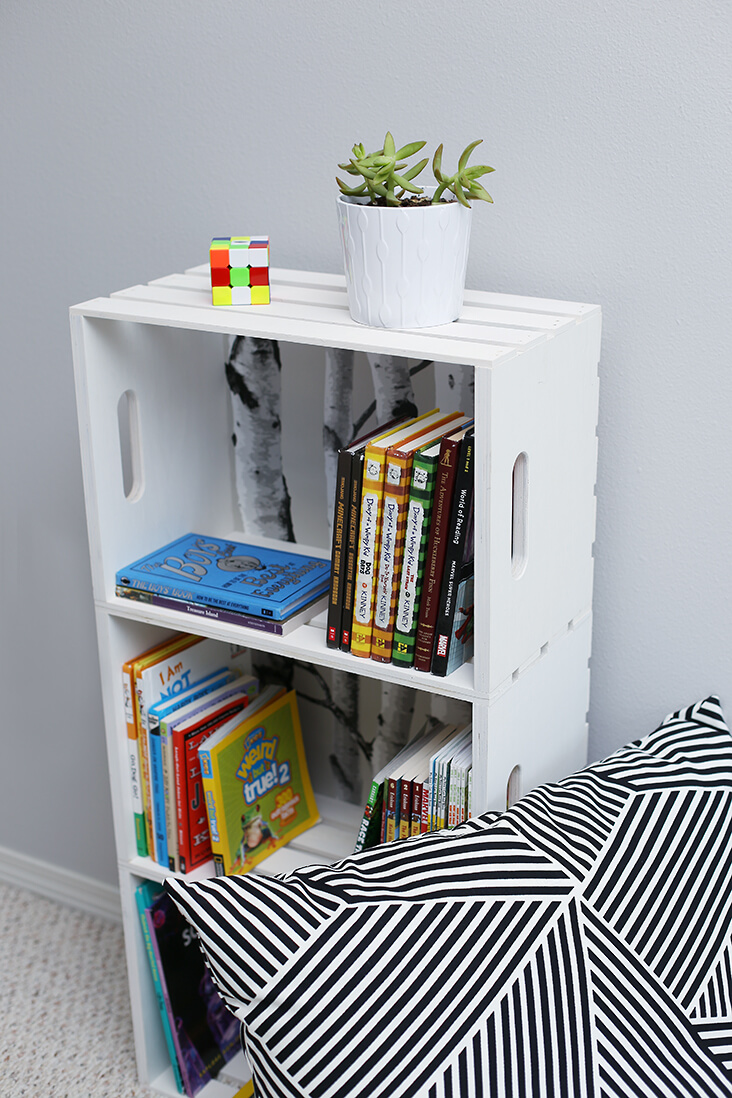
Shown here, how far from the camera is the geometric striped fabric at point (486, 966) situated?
91 cm

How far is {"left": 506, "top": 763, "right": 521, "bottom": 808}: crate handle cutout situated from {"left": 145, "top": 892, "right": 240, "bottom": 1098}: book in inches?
21.3

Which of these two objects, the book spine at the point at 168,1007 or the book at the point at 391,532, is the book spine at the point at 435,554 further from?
the book spine at the point at 168,1007

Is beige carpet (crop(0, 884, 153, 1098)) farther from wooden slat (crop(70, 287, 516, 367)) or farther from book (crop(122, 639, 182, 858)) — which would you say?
wooden slat (crop(70, 287, 516, 367))

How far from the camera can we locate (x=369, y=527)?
1.13 meters

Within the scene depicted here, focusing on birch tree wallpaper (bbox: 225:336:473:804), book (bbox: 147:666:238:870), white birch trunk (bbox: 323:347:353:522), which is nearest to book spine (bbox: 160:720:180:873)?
book (bbox: 147:666:238:870)

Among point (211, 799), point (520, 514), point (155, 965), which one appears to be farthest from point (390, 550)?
point (155, 965)

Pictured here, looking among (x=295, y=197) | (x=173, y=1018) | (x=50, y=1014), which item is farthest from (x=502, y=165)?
(x=50, y=1014)

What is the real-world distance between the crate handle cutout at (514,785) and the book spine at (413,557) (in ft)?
0.59

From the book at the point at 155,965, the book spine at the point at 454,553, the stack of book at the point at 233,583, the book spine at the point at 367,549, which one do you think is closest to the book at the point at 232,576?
the stack of book at the point at 233,583

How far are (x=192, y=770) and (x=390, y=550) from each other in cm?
47

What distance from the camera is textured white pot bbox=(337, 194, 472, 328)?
1.07m

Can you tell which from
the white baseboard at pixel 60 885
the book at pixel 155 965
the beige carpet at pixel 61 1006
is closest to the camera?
the book at pixel 155 965

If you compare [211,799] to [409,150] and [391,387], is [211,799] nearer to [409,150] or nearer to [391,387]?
[391,387]

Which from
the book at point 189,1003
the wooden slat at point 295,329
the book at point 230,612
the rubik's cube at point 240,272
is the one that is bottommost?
the book at point 189,1003
